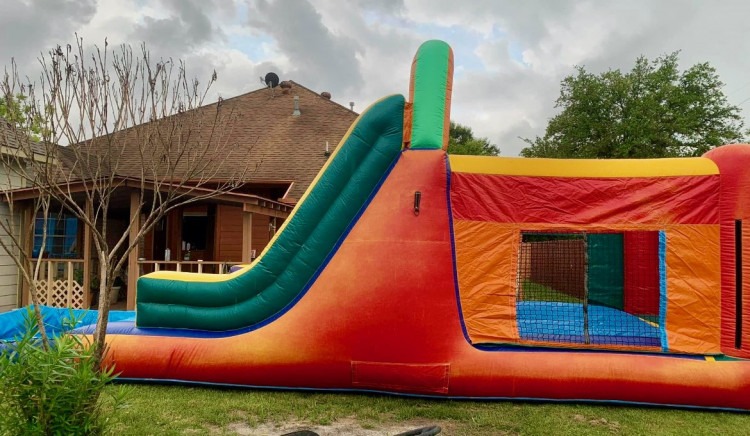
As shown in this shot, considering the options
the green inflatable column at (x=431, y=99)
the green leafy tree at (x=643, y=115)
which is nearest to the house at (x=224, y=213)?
the green inflatable column at (x=431, y=99)

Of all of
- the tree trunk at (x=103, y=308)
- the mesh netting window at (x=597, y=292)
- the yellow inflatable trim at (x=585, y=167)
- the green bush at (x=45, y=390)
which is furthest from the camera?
the mesh netting window at (x=597, y=292)

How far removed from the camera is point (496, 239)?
4.45 metres

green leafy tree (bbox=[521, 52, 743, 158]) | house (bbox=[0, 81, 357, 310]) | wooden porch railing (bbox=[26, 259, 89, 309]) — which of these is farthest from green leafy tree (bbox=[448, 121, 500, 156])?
wooden porch railing (bbox=[26, 259, 89, 309])

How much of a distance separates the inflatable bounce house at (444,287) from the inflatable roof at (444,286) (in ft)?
0.04

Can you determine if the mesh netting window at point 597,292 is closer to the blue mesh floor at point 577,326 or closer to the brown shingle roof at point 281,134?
the blue mesh floor at point 577,326

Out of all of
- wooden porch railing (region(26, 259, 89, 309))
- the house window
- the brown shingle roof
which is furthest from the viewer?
the brown shingle roof

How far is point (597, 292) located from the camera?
7.80m

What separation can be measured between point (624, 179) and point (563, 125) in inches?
761

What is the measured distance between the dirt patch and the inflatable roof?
2.04 ft

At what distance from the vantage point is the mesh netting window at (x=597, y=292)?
463 centimetres

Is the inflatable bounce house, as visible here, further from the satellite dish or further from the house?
the satellite dish

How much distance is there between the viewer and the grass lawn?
3551mm

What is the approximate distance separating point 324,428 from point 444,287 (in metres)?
1.52


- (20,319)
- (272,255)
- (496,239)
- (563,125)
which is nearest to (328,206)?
(272,255)
